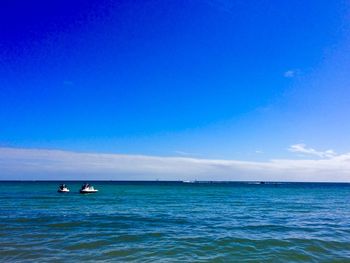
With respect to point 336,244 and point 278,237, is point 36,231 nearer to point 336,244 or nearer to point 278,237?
point 278,237

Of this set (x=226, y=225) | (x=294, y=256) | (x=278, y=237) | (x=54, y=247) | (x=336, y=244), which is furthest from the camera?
(x=226, y=225)

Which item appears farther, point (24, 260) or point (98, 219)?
point (98, 219)

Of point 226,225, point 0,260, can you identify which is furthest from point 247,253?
point 0,260

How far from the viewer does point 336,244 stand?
701 inches

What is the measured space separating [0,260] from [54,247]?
3.07 m

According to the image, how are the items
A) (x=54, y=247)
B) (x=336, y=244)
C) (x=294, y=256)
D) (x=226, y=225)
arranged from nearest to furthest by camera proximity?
1. (x=294, y=256)
2. (x=54, y=247)
3. (x=336, y=244)
4. (x=226, y=225)

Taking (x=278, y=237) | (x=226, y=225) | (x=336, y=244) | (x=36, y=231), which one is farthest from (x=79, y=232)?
(x=336, y=244)

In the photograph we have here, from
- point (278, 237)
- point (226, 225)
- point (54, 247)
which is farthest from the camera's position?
point (226, 225)

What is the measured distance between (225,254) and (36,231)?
12514 mm

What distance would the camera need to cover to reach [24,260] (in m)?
13.7

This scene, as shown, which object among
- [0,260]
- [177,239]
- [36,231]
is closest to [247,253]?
[177,239]

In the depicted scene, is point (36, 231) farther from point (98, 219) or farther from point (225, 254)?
point (225, 254)

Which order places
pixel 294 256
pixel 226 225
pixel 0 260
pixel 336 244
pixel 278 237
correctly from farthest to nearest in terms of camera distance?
1. pixel 226 225
2. pixel 278 237
3. pixel 336 244
4. pixel 294 256
5. pixel 0 260

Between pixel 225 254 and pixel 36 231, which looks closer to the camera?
pixel 225 254
